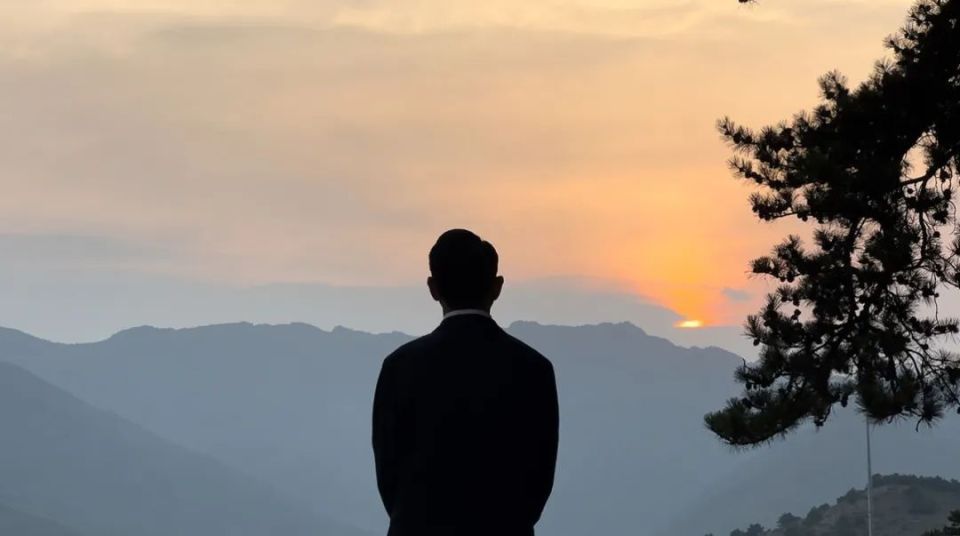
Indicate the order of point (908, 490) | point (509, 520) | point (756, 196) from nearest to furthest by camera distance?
point (509, 520), point (756, 196), point (908, 490)

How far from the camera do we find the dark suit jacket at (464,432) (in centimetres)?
418

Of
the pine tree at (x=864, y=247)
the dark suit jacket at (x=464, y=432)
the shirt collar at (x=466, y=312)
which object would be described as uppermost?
the pine tree at (x=864, y=247)

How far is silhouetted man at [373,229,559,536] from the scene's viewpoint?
4180mm

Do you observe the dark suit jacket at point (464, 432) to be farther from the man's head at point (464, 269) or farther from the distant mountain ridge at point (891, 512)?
the distant mountain ridge at point (891, 512)

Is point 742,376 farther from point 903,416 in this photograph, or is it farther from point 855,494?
point 855,494

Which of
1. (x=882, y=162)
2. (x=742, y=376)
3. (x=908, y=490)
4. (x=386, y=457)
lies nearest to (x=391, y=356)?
(x=386, y=457)

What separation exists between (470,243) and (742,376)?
961cm

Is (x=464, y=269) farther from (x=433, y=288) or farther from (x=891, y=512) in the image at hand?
(x=891, y=512)

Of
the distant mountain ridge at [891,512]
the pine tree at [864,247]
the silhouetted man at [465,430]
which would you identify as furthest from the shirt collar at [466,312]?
the distant mountain ridge at [891,512]

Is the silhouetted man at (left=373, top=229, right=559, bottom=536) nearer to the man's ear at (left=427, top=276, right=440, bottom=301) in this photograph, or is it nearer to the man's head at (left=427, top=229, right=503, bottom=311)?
the man's head at (left=427, top=229, right=503, bottom=311)

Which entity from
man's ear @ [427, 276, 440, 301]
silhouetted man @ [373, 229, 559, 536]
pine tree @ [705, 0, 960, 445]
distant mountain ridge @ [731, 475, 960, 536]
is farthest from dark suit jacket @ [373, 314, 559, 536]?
distant mountain ridge @ [731, 475, 960, 536]

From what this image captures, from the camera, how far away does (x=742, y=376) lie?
13.5 m

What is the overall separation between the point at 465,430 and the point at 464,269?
508mm

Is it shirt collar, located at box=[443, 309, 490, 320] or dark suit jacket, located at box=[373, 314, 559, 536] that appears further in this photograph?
shirt collar, located at box=[443, 309, 490, 320]
